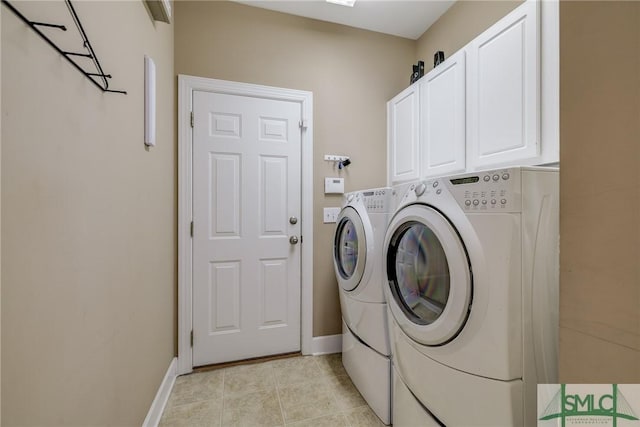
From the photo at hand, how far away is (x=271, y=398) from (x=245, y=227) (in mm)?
1144

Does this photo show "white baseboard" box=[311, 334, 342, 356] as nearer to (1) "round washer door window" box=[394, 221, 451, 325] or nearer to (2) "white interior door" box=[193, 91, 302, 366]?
(2) "white interior door" box=[193, 91, 302, 366]

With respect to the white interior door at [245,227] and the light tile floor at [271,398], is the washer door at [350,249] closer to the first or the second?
the white interior door at [245,227]

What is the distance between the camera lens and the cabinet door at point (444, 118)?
1.61m

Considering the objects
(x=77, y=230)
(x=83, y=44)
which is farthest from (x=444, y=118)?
(x=77, y=230)

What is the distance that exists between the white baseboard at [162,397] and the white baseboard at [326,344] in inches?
39.3

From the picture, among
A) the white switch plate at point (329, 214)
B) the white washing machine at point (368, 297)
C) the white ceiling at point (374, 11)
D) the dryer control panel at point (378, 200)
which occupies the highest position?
the white ceiling at point (374, 11)

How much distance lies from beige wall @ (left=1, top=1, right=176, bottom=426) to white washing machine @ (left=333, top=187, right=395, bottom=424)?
→ 1.14m

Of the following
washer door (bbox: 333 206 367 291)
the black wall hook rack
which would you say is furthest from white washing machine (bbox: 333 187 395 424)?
the black wall hook rack

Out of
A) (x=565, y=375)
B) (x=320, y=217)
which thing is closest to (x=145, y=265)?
(x=320, y=217)

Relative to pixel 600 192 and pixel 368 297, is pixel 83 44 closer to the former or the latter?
pixel 600 192

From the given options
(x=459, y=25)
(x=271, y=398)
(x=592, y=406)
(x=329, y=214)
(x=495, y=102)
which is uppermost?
(x=459, y=25)

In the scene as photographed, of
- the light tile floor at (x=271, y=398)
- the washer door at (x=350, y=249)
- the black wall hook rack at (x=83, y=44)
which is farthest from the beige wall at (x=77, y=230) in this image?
the washer door at (x=350, y=249)

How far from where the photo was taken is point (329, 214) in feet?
7.30

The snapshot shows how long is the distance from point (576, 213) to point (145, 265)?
5.06ft
